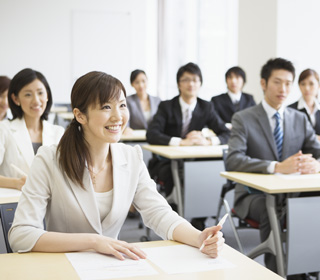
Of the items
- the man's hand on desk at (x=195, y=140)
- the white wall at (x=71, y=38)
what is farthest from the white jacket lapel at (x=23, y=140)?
the white wall at (x=71, y=38)

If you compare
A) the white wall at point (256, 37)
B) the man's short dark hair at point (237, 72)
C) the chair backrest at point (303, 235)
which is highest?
the white wall at point (256, 37)

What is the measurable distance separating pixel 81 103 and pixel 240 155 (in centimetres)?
167

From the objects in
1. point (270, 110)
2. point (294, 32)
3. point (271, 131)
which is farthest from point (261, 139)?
point (294, 32)

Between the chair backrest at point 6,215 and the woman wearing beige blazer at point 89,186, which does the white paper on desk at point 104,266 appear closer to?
the woman wearing beige blazer at point 89,186

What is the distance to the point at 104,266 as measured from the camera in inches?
57.4

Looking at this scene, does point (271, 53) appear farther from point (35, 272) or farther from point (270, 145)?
point (35, 272)

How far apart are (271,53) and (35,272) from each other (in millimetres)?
4923

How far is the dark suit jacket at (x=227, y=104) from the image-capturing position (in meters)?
5.81

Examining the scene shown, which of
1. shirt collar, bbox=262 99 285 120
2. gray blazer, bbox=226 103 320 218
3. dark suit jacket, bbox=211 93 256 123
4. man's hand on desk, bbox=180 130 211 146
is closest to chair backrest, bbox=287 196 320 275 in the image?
gray blazer, bbox=226 103 320 218

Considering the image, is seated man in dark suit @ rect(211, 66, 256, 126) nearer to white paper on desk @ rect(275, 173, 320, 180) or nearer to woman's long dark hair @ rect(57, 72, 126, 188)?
white paper on desk @ rect(275, 173, 320, 180)

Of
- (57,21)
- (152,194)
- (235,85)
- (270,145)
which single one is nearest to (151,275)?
(152,194)

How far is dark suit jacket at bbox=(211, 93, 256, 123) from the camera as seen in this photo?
5.81m

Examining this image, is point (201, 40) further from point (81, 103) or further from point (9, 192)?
point (81, 103)

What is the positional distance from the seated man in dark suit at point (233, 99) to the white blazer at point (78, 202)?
397 cm
